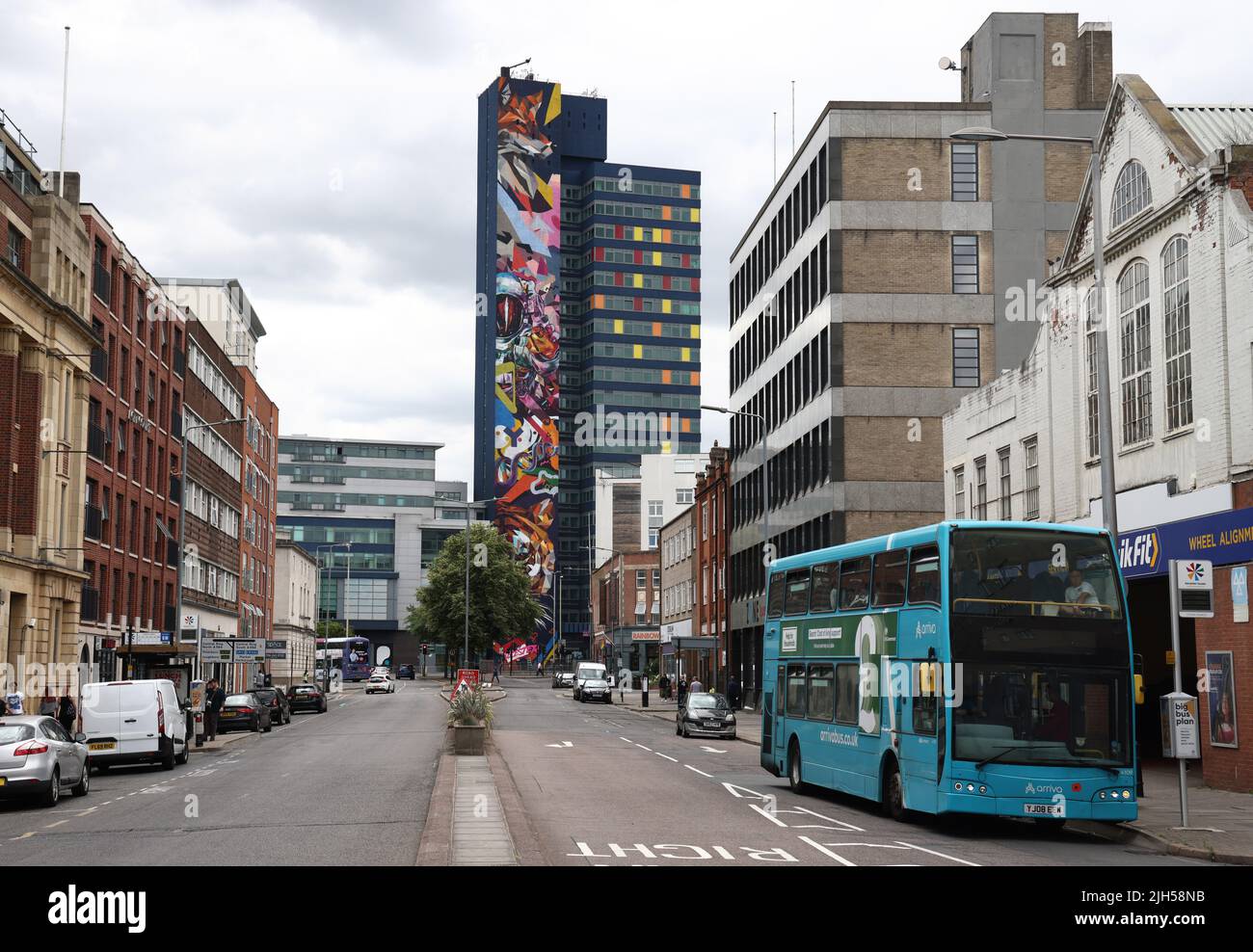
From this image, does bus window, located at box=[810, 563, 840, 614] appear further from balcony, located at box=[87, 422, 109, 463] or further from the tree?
the tree

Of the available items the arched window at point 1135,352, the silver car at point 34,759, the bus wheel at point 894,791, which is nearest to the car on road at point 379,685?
the silver car at point 34,759

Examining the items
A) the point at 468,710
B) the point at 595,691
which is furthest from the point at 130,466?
the point at 595,691

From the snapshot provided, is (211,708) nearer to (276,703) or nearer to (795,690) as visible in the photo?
(276,703)

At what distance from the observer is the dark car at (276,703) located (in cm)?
5478

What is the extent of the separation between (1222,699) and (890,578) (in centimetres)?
857

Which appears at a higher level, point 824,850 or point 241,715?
point 824,850

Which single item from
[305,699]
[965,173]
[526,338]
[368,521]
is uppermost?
[526,338]

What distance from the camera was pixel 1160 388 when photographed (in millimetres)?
27938

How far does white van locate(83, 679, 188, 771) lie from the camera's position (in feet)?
105

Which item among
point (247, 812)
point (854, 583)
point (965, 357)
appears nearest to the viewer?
point (247, 812)

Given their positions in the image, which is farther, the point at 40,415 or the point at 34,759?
the point at 40,415

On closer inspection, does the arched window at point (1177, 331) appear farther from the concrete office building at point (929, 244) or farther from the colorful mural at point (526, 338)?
the colorful mural at point (526, 338)
